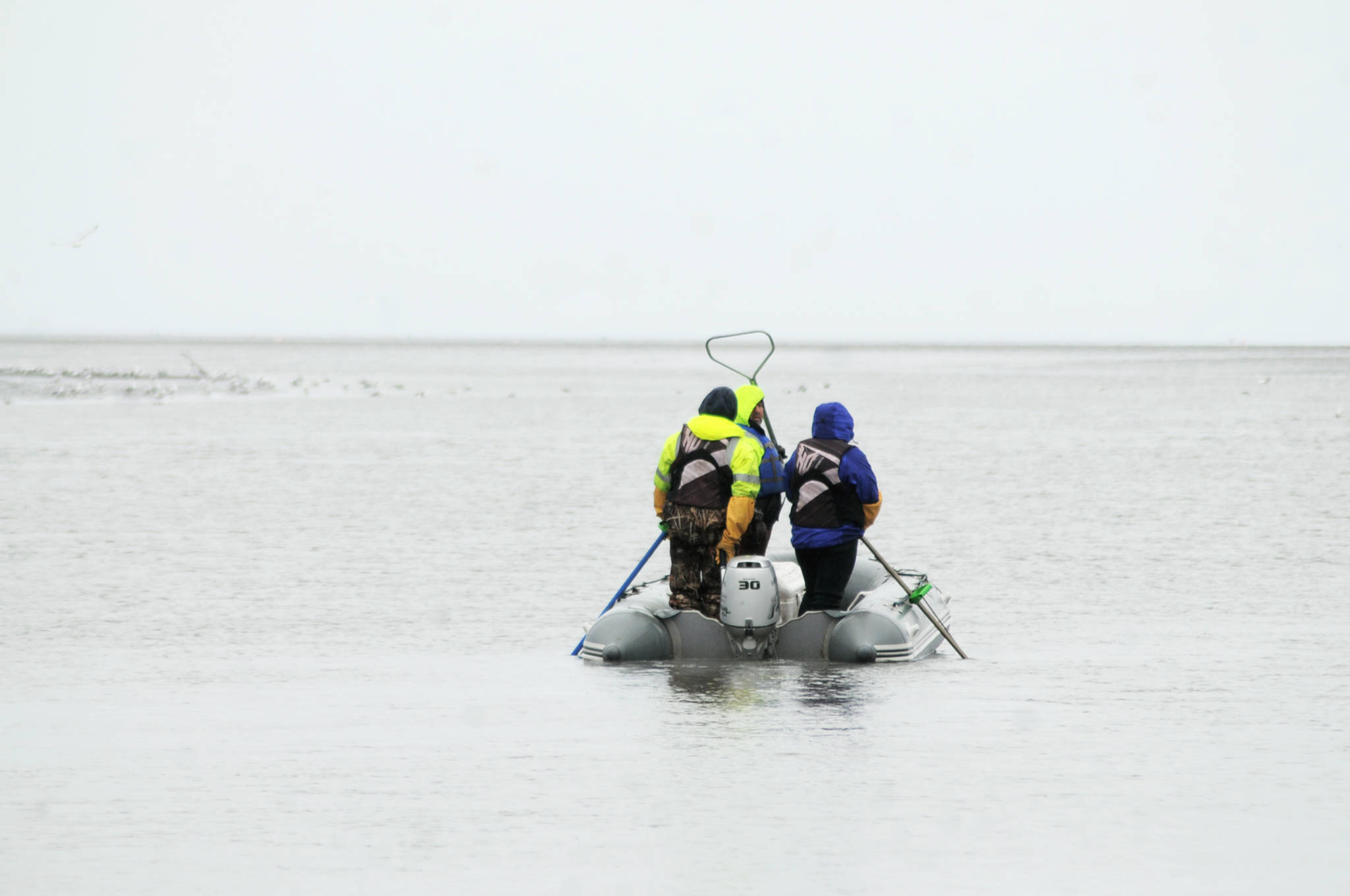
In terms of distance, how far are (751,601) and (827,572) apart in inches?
25.5

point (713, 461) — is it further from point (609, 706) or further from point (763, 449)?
point (609, 706)

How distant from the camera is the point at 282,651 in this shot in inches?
478

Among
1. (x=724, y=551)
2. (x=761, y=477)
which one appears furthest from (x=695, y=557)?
(x=761, y=477)

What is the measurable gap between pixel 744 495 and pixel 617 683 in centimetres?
147

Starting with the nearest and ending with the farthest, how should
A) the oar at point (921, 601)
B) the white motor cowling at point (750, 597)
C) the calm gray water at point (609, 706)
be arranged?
the calm gray water at point (609, 706), the white motor cowling at point (750, 597), the oar at point (921, 601)

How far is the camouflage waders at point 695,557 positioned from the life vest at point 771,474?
329mm

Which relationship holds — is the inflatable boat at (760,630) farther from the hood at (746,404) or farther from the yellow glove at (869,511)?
the hood at (746,404)

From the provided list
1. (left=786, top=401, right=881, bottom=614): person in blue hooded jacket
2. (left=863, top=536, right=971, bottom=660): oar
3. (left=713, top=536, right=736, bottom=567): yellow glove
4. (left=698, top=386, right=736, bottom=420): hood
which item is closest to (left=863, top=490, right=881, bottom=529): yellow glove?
(left=786, top=401, right=881, bottom=614): person in blue hooded jacket

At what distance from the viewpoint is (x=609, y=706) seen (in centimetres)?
991

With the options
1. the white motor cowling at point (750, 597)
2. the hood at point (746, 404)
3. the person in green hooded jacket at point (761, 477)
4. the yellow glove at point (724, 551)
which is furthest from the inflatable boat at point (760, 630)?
the hood at point (746, 404)

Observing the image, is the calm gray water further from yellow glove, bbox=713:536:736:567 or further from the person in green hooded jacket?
the person in green hooded jacket

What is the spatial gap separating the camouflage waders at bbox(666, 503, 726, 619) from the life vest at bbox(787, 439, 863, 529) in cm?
53

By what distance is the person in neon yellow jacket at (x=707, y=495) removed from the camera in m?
11.1

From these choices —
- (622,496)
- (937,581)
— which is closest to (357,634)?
(937,581)
